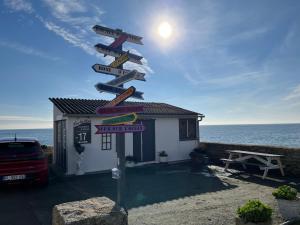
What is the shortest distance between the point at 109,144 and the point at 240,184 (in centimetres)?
602

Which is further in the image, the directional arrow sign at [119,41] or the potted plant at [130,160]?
the potted plant at [130,160]

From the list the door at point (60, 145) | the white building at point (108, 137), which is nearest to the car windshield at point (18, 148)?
the white building at point (108, 137)

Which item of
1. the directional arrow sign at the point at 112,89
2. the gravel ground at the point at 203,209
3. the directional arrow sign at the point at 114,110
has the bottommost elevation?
the gravel ground at the point at 203,209

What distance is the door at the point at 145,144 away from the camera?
13281 millimetres

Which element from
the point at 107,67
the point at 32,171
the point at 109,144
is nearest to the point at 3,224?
the point at 32,171

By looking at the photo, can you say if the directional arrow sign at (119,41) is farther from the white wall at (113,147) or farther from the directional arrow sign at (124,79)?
the white wall at (113,147)

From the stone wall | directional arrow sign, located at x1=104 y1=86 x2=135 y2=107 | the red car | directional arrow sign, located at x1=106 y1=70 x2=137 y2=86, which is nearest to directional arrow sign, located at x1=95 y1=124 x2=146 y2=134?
directional arrow sign, located at x1=104 y1=86 x2=135 y2=107

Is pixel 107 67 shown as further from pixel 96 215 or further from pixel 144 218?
pixel 144 218

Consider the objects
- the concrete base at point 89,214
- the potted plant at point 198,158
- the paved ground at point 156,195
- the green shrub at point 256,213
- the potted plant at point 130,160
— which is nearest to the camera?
the concrete base at point 89,214

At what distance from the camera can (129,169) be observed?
12375 mm

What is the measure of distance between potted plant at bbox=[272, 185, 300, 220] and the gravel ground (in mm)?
216

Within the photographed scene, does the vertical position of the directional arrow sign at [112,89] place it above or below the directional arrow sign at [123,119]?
above

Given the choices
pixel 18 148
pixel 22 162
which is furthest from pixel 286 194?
pixel 18 148

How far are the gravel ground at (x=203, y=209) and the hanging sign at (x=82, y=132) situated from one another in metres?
5.65
